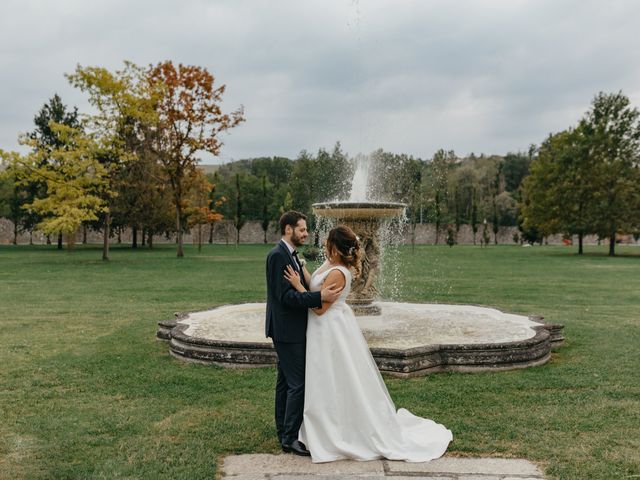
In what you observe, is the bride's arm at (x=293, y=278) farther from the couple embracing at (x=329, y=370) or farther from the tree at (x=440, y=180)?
the tree at (x=440, y=180)

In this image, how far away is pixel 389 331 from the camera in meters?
9.75

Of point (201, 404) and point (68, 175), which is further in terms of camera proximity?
point (68, 175)

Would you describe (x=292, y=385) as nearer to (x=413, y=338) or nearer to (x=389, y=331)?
(x=413, y=338)

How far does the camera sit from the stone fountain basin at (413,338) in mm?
7879

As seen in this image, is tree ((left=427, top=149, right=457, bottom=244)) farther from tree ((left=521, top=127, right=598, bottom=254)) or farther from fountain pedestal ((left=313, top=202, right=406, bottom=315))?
fountain pedestal ((left=313, top=202, right=406, bottom=315))

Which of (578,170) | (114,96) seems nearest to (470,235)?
(578,170)

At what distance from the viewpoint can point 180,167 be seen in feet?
123

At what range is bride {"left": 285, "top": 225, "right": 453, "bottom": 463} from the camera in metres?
4.95

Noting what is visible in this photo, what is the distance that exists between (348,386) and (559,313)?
10.3m

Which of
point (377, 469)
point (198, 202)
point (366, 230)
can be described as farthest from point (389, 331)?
point (198, 202)

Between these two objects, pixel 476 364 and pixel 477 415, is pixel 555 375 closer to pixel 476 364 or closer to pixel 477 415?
pixel 476 364

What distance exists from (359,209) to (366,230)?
576mm

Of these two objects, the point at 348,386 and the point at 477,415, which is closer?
the point at 348,386

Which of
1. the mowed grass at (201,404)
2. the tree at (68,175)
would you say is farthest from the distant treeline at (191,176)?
the mowed grass at (201,404)
